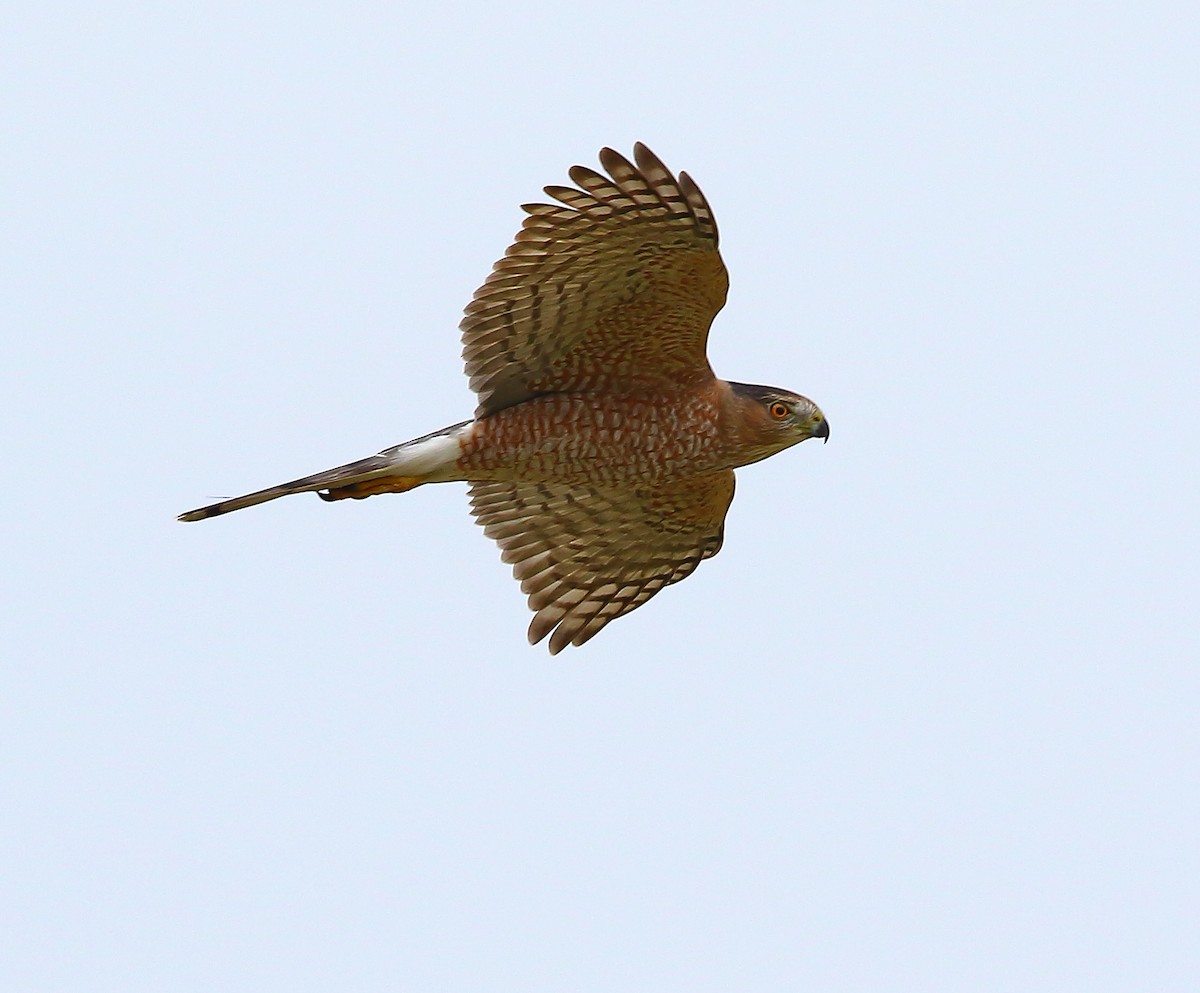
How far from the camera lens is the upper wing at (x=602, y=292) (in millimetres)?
10656

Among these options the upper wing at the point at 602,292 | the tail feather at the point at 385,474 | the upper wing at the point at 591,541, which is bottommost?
the upper wing at the point at 591,541

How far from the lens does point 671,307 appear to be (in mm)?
11219

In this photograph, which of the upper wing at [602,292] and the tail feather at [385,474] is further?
the tail feather at [385,474]

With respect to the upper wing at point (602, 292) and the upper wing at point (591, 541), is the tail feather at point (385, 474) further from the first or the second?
the upper wing at point (591, 541)

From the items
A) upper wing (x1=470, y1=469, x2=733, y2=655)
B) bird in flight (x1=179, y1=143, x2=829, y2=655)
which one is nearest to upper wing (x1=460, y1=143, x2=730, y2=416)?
bird in flight (x1=179, y1=143, x2=829, y2=655)

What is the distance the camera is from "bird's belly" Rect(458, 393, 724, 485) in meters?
11.6

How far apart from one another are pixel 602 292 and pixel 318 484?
1.87 m

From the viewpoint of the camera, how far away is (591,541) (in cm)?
1276

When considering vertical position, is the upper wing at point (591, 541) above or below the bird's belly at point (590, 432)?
below

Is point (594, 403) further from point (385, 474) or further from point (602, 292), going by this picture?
point (385, 474)

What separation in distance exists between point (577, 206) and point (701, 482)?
7.40ft

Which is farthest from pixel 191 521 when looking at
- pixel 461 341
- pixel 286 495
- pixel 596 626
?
pixel 596 626

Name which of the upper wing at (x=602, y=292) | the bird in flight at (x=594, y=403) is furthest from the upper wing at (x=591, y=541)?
the upper wing at (x=602, y=292)

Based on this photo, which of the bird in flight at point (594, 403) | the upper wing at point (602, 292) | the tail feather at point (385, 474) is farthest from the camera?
the tail feather at point (385, 474)
